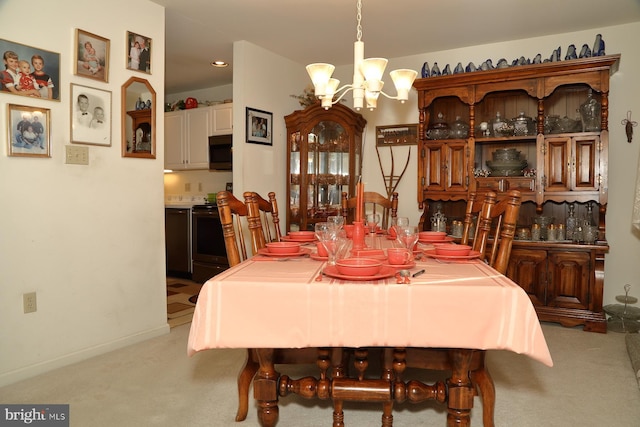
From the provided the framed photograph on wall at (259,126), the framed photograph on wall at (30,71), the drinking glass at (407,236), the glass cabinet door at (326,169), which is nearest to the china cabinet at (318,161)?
the glass cabinet door at (326,169)

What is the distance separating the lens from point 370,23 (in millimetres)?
3463

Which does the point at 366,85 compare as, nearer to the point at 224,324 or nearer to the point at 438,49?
the point at 224,324

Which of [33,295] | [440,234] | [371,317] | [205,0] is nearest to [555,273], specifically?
[440,234]

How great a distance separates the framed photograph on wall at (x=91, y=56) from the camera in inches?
103

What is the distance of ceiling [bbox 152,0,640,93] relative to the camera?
3.12 m

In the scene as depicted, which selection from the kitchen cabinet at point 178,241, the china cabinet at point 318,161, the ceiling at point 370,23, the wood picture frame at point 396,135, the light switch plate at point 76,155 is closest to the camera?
the light switch plate at point 76,155

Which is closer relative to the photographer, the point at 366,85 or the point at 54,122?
the point at 366,85

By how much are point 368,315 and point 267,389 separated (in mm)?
556

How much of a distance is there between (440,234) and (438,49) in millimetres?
2490

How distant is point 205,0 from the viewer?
3.04 meters

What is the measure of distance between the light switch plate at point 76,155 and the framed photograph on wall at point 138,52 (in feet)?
2.20

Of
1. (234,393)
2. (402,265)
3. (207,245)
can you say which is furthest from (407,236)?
(207,245)

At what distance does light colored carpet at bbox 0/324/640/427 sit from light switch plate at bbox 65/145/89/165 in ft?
3.99

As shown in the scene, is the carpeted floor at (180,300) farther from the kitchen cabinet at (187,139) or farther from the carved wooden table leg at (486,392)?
the carved wooden table leg at (486,392)
